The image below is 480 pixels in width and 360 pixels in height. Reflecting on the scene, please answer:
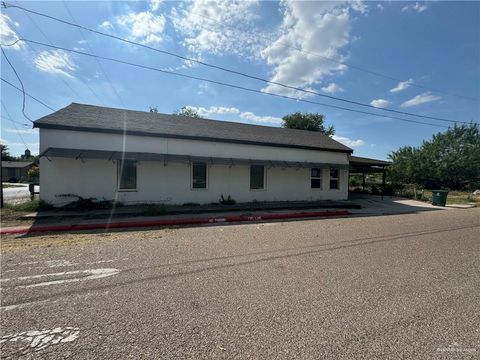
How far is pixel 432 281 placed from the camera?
4.39 metres

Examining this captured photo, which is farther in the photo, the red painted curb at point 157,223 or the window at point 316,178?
the window at point 316,178

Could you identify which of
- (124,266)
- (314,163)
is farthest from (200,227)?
(314,163)

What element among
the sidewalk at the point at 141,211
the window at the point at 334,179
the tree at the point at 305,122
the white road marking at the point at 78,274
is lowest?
the white road marking at the point at 78,274

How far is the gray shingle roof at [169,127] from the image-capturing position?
11750 millimetres

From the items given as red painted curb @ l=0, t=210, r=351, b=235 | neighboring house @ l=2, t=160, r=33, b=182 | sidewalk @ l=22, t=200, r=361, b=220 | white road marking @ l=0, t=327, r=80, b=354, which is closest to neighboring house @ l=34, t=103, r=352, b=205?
sidewalk @ l=22, t=200, r=361, b=220

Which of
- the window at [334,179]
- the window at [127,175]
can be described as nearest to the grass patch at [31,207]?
the window at [127,175]

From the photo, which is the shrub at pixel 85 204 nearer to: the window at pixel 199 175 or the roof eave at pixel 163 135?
the roof eave at pixel 163 135

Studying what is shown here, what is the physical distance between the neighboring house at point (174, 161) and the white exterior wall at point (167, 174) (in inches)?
1.5

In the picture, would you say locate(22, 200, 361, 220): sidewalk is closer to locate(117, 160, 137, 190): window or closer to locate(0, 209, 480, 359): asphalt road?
locate(117, 160, 137, 190): window

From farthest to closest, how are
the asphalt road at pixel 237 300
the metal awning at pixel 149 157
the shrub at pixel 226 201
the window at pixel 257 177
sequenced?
1. the window at pixel 257 177
2. the shrub at pixel 226 201
3. the metal awning at pixel 149 157
4. the asphalt road at pixel 237 300

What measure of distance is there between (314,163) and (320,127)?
3174cm

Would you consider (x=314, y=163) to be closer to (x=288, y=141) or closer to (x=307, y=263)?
(x=288, y=141)

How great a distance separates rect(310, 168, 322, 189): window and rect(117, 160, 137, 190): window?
35.3 ft

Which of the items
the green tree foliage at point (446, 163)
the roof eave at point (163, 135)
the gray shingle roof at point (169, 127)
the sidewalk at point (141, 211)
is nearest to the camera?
the sidewalk at point (141, 211)
